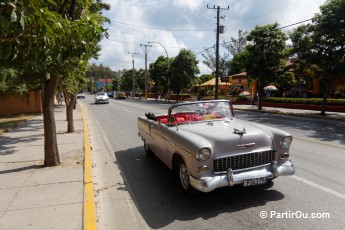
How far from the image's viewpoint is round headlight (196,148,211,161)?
4.85m

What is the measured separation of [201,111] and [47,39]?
12.3 ft

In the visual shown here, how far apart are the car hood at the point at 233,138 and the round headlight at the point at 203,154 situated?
113mm

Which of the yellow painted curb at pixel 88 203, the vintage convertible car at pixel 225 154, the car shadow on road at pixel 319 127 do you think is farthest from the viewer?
the car shadow on road at pixel 319 127

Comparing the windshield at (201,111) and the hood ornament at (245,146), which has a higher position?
the windshield at (201,111)

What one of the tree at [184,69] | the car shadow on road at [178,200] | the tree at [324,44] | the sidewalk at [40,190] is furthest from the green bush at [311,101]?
the car shadow on road at [178,200]

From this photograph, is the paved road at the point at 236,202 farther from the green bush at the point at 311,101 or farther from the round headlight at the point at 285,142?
the green bush at the point at 311,101

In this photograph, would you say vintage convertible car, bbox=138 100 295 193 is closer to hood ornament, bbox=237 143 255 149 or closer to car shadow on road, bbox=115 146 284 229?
hood ornament, bbox=237 143 255 149

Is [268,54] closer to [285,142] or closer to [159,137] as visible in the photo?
[159,137]

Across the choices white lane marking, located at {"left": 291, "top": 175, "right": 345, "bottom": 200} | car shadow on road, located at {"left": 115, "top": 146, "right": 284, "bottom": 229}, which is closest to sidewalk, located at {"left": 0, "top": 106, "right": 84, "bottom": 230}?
car shadow on road, located at {"left": 115, "top": 146, "right": 284, "bottom": 229}

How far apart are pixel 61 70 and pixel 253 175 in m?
4.47

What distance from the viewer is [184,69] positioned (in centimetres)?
4847

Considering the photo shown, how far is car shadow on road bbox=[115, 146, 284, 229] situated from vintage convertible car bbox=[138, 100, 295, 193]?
0.82 ft

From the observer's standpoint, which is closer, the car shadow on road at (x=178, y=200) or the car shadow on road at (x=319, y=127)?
the car shadow on road at (x=178, y=200)

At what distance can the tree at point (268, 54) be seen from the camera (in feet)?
89.0
